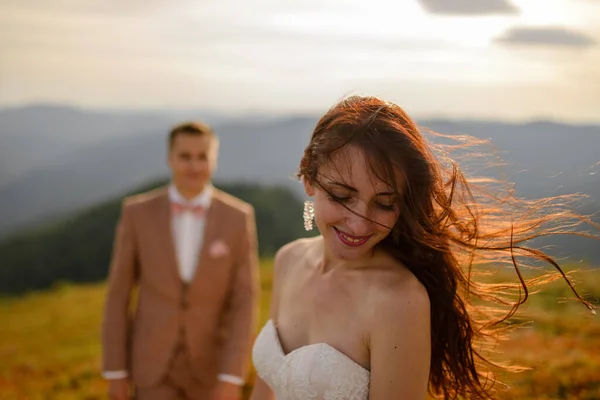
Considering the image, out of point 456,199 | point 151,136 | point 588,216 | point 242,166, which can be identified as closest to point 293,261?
point 456,199

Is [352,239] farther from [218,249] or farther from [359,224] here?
[218,249]

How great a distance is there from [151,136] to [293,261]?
14.4 metres

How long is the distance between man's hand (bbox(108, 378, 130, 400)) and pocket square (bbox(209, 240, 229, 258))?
1.08 meters

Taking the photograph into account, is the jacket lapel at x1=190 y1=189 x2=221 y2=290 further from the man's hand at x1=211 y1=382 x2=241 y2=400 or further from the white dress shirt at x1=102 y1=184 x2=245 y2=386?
the man's hand at x1=211 y1=382 x2=241 y2=400

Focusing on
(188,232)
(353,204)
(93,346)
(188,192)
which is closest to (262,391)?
(353,204)

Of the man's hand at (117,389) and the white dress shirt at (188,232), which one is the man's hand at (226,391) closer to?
the man's hand at (117,389)

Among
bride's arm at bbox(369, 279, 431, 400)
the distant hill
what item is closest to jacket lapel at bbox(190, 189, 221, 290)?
bride's arm at bbox(369, 279, 431, 400)

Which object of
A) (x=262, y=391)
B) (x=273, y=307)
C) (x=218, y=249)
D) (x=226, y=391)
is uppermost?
(x=273, y=307)

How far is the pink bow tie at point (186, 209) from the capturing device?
5395 mm

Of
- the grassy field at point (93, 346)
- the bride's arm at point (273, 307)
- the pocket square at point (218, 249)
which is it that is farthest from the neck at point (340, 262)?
the pocket square at point (218, 249)

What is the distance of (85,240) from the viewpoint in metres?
15.9

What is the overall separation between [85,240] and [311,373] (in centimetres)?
1406

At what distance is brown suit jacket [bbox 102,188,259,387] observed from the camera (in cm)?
514

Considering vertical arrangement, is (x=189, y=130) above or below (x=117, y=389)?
above
